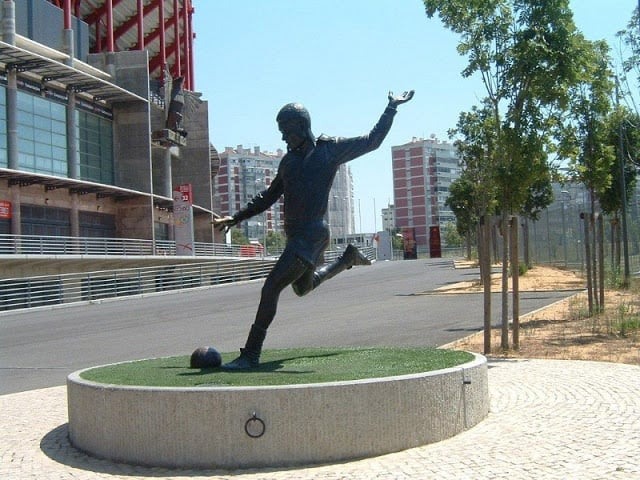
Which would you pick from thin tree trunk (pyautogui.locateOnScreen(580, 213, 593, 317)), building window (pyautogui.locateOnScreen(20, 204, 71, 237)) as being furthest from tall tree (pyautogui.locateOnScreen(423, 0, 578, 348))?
building window (pyautogui.locateOnScreen(20, 204, 71, 237))

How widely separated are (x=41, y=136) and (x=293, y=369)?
4021cm

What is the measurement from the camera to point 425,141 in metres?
156

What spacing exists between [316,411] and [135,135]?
1920 inches

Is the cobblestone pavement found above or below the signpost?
below

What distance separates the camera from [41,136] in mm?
44188

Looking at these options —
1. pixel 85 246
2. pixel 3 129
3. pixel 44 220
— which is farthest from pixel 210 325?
pixel 44 220

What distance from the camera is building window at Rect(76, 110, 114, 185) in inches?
1932

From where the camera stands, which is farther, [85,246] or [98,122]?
[98,122]

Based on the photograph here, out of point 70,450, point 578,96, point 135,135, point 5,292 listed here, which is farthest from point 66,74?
point 70,450

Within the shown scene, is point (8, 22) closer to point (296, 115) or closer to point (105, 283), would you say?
point (105, 283)

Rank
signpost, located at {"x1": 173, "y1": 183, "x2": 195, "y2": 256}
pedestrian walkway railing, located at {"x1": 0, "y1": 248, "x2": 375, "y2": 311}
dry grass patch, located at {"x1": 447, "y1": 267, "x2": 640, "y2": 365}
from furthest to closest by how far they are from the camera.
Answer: signpost, located at {"x1": 173, "y1": 183, "x2": 195, "y2": 256} → pedestrian walkway railing, located at {"x1": 0, "y1": 248, "x2": 375, "y2": 311} → dry grass patch, located at {"x1": 447, "y1": 267, "x2": 640, "y2": 365}

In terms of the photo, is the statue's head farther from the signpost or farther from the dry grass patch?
the signpost

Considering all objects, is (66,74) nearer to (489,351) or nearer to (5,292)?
(5,292)

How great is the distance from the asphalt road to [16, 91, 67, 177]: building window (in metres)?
15.7
